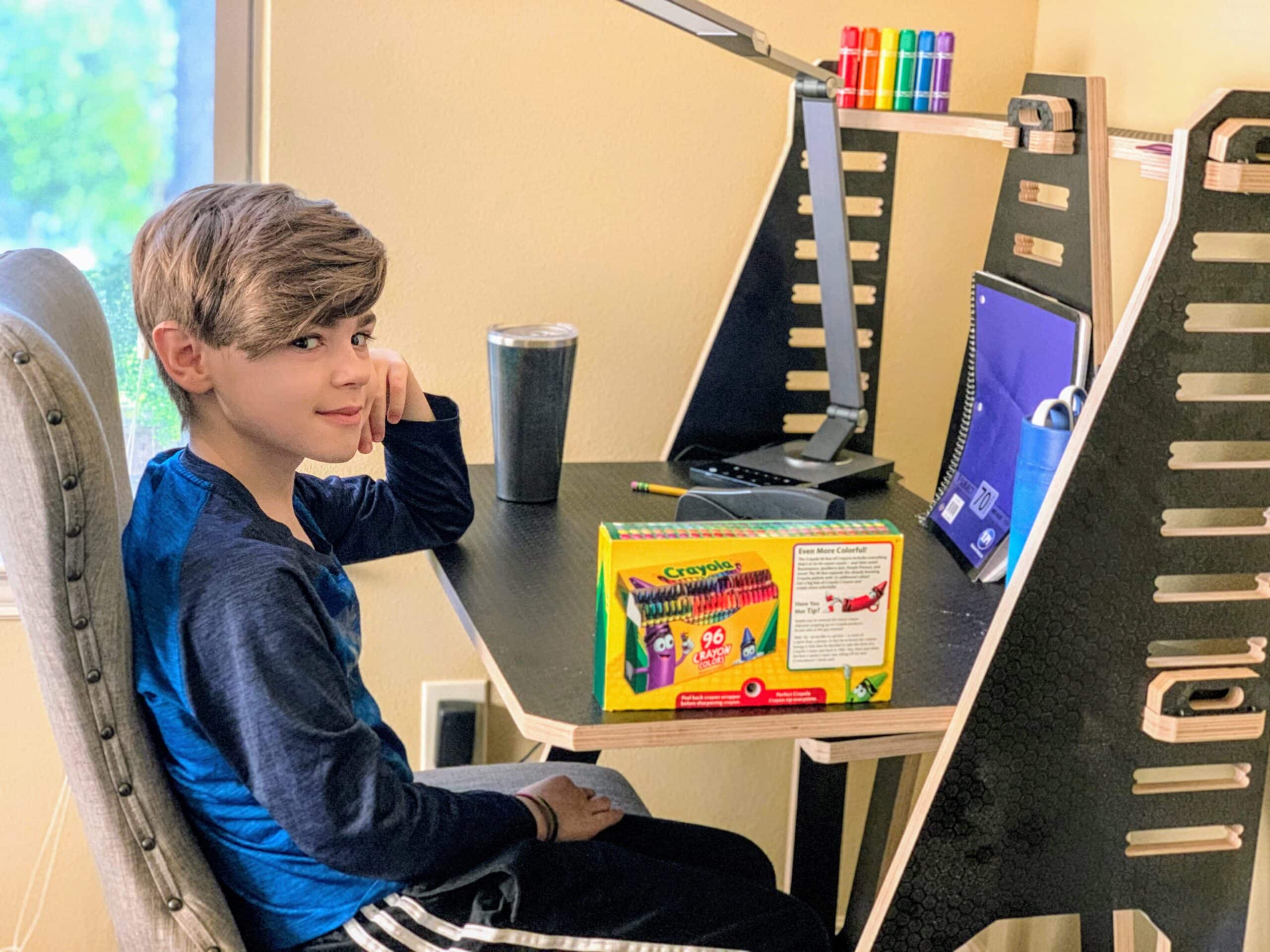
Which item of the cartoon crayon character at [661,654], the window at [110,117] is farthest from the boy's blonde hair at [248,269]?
the window at [110,117]

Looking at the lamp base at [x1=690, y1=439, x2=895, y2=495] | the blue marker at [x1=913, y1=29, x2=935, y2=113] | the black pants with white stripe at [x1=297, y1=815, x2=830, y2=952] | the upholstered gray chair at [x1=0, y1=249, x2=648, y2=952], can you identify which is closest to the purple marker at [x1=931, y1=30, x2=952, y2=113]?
the blue marker at [x1=913, y1=29, x2=935, y2=113]

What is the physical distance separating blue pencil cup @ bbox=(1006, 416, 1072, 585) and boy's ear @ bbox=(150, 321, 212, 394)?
27.9 inches

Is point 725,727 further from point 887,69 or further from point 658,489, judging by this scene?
point 887,69

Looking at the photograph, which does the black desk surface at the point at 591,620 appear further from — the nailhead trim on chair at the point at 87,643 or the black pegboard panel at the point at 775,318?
the nailhead trim on chair at the point at 87,643

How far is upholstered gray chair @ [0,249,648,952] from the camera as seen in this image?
0.95m

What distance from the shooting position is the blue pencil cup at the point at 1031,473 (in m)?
1.27

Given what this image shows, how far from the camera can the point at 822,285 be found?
162cm

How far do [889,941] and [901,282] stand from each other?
3.54 feet

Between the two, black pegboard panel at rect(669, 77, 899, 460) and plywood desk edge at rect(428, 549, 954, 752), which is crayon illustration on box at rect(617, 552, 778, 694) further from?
black pegboard panel at rect(669, 77, 899, 460)

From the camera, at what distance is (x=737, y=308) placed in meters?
1.80

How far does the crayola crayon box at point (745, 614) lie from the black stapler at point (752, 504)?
1.07 feet

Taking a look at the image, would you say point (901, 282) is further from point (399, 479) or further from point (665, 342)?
point (399, 479)

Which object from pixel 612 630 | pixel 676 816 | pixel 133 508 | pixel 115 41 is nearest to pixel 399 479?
pixel 133 508

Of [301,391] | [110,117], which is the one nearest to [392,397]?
[301,391]
